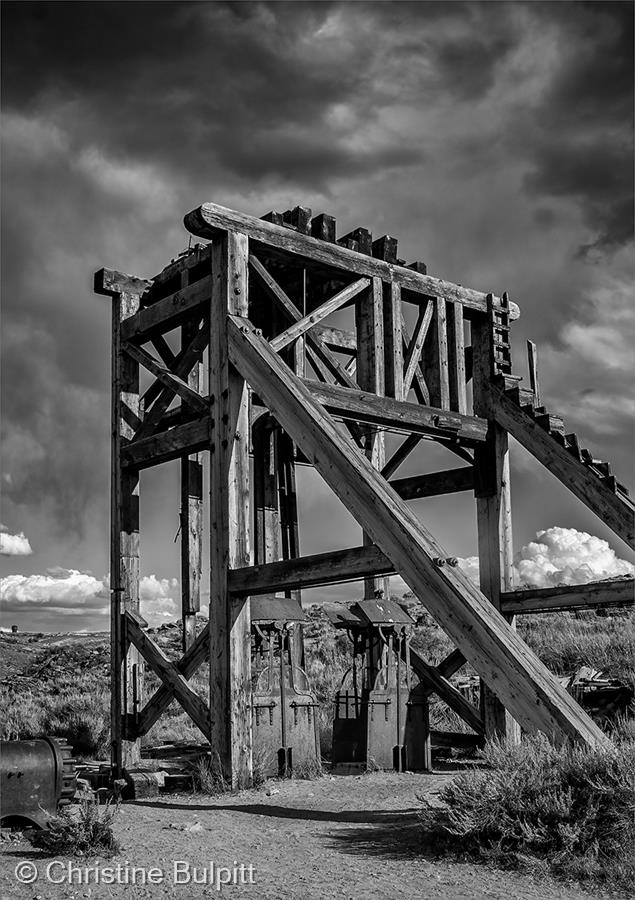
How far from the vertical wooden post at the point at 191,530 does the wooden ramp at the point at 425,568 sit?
3347 mm

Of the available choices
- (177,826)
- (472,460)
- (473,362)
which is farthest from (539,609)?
(177,826)

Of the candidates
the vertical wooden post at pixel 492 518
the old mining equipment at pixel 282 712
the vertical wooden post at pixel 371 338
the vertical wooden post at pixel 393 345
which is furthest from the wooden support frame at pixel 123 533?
the vertical wooden post at pixel 492 518

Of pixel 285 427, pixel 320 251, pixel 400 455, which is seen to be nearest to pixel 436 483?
pixel 400 455

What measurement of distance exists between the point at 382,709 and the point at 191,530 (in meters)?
3.61

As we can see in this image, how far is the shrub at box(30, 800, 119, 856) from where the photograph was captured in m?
6.60

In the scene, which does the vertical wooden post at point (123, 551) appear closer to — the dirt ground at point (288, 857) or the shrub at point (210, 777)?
the shrub at point (210, 777)

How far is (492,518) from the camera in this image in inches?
524

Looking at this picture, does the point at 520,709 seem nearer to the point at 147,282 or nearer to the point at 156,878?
the point at 156,878

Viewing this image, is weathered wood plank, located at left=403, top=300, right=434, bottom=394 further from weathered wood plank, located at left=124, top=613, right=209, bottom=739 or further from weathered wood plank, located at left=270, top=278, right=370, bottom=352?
weathered wood plank, located at left=124, top=613, right=209, bottom=739

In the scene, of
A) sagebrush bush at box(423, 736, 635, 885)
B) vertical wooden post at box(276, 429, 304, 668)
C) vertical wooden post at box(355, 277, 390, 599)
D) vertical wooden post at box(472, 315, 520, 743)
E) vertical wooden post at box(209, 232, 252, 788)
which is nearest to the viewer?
sagebrush bush at box(423, 736, 635, 885)

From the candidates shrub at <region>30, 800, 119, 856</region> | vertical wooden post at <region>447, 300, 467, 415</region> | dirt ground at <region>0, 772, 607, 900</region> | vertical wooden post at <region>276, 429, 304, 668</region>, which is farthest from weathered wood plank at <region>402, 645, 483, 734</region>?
shrub at <region>30, 800, 119, 856</region>

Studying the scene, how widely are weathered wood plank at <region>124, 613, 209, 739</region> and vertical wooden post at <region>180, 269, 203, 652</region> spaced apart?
0.98 meters

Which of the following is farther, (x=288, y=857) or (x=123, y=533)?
(x=123, y=533)

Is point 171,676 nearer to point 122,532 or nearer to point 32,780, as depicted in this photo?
point 122,532
